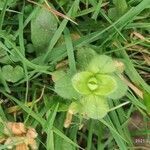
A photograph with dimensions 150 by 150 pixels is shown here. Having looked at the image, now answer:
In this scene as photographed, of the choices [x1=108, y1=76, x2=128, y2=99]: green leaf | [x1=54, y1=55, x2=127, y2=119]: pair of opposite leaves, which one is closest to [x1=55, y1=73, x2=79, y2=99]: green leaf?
[x1=54, y1=55, x2=127, y2=119]: pair of opposite leaves

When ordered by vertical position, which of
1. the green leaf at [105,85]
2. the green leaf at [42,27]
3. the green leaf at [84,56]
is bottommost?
the green leaf at [105,85]

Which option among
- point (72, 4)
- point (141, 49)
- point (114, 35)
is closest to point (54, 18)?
point (72, 4)

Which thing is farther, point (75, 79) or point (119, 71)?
point (119, 71)

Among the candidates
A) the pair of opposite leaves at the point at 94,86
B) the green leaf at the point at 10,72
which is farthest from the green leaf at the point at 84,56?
the green leaf at the point at 10,72

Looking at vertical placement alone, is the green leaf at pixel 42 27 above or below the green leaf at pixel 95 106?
above

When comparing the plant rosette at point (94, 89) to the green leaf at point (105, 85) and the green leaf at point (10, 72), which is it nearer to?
the green leaf at point (105, 85)

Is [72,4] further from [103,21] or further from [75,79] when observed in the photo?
[75,79]
